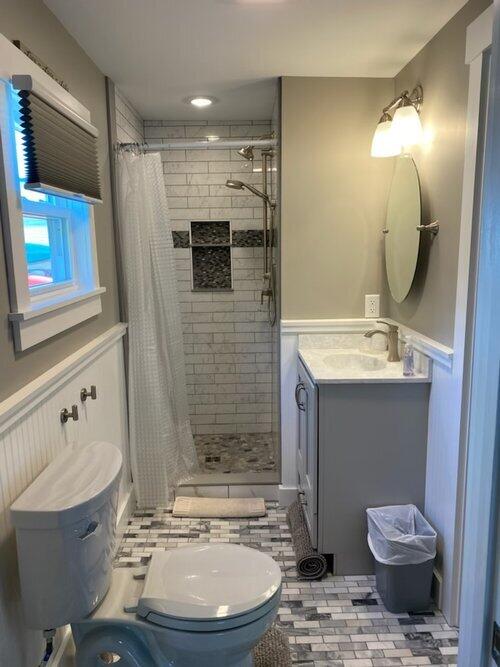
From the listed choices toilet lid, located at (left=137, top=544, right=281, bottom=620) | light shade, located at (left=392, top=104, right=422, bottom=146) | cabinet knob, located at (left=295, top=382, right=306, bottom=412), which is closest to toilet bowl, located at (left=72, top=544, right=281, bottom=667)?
toilet lid, located at (left=137, top=544, right=281, bottom=620)

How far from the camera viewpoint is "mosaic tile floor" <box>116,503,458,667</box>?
6.04ft

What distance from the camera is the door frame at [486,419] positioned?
621 millimetres

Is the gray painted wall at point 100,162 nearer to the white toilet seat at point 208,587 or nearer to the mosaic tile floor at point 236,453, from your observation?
the white toilet seat at point 208,587

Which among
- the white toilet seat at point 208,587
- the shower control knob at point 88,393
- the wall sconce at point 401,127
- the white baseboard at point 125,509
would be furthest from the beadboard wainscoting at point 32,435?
the wall sconce at point 401,127

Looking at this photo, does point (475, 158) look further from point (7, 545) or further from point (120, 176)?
point (7, 545)

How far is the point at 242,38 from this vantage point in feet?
6.79

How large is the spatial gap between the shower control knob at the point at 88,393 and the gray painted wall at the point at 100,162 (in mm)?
185

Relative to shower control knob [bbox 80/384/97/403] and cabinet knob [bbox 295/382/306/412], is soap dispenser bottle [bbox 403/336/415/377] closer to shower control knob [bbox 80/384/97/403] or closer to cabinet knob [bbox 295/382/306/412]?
cabinet knob [bbox 295/382/306/412]

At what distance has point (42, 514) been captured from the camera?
1.30m

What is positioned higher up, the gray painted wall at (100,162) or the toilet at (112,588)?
the gray painted wall at (100,162)

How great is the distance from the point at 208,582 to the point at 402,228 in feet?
5.79

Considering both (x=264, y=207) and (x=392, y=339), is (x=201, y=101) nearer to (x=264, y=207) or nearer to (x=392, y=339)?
(x=264, y=207)

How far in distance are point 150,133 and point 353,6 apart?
6.64 ft

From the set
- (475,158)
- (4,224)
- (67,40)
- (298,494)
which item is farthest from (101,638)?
(67,40)
